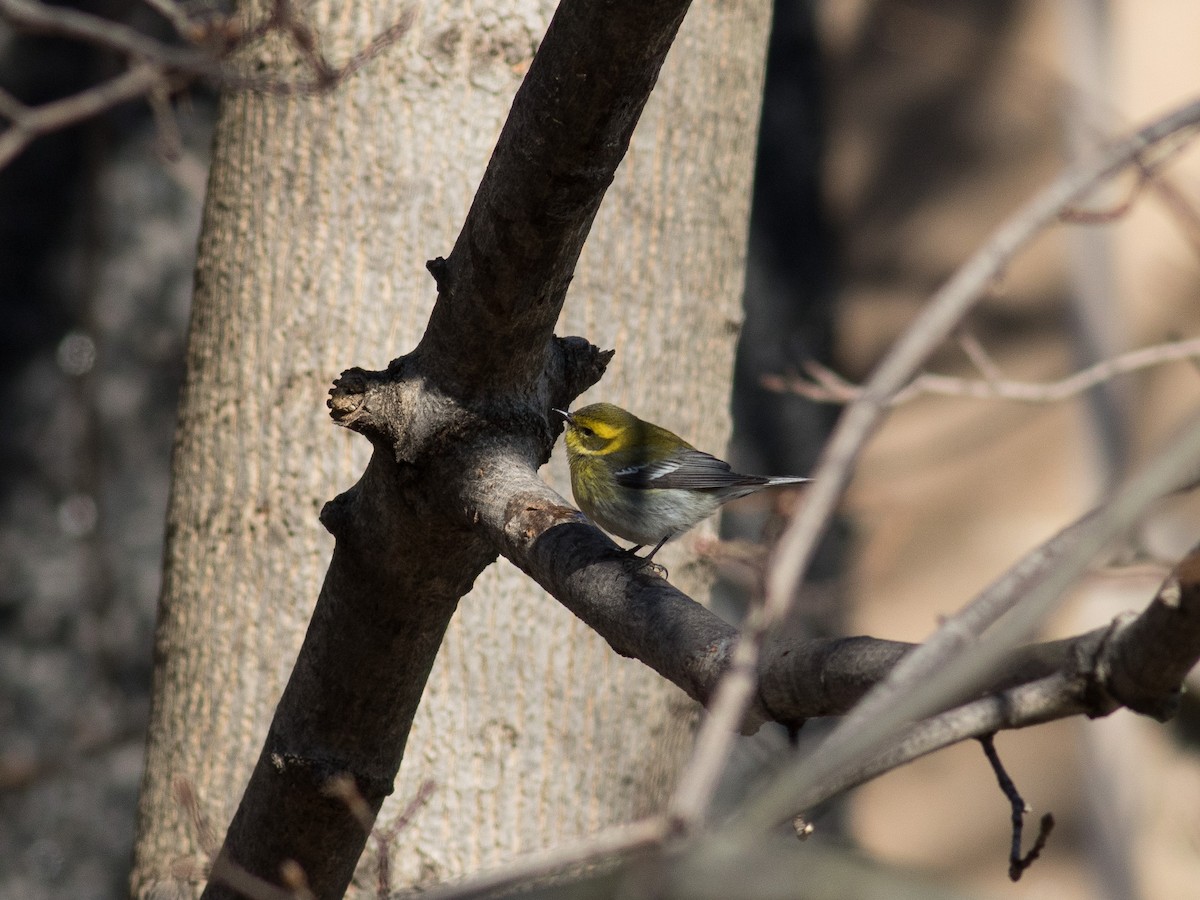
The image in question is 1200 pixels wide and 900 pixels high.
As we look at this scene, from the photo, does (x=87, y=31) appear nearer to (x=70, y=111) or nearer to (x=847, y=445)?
(x=70, y=111)

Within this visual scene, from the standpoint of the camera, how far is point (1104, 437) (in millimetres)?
4852

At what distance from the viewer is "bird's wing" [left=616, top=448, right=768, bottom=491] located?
10.2ft

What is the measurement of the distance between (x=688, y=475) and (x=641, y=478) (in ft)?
0.45

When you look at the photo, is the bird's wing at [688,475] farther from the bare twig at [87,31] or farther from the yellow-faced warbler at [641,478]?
the bare twig at [87,31]

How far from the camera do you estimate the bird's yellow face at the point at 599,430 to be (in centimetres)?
304

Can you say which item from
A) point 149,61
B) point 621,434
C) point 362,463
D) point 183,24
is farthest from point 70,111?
point 621,434

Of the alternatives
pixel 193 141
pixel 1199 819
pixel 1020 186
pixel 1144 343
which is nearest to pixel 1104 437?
pixel 1144 343

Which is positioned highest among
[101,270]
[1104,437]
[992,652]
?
[101,270]

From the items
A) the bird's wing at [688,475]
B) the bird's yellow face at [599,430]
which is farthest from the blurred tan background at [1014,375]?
the bird's yellow face at [599,430]

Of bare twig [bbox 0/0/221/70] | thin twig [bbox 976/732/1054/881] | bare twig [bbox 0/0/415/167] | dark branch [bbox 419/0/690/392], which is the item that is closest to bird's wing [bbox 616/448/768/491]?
dark branch [bbox 419/0/690/392]

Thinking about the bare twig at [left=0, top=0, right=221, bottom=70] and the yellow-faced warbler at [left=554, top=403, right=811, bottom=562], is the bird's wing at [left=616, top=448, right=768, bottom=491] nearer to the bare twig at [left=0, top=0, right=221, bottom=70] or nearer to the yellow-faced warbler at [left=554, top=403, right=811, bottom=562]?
the yellow-faced warbler at [left=554, top=403, right=811, bottom=562]

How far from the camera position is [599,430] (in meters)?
3.18

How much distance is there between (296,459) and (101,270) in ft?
10.7

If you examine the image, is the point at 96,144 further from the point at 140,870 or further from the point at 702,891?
the point at 702,891
